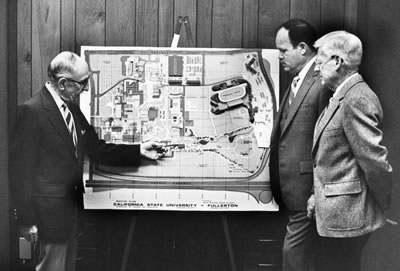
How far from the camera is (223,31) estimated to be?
4258mm

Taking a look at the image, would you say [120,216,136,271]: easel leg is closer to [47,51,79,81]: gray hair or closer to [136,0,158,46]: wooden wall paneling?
[47,51,79,81]: gray hair

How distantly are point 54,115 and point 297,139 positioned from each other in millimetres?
1469

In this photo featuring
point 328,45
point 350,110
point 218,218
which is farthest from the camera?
point 218,218

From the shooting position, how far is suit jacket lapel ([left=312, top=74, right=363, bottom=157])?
3881 millimetres

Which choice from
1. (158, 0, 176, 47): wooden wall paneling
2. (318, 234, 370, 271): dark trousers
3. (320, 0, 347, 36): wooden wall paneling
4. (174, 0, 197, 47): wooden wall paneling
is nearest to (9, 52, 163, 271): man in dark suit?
(158, 0, 176, 47): wooden wall paneling

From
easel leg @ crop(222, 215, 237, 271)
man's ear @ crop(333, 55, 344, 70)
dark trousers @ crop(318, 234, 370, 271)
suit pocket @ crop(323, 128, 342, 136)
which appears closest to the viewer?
suit pocket @ crop(323, 128, 342, 136)

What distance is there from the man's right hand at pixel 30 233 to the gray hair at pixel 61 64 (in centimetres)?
93

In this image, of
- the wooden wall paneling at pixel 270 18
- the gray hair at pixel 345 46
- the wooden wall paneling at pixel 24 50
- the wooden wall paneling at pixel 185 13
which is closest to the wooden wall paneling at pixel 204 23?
the wooden wall paneling at pixel 185 13

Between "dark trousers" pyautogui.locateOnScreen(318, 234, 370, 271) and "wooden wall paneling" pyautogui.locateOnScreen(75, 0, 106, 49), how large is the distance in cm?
182

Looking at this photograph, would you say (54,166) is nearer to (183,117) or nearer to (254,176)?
(183,117)

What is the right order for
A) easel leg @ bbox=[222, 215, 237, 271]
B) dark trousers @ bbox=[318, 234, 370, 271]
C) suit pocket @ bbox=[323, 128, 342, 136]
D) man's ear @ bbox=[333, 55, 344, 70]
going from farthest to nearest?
easel leg @ bbox=[222, 215, 237, 271], dark trousers @ bbox=[318, 234, 370, 271], man's ear @ bbox=[333, 55, 344, 70], suit pocket @ bbox=[323, 128, 342, 136]

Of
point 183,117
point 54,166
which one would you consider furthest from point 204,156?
point 54,166

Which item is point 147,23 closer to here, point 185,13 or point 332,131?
point 185,13

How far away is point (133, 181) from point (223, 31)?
1074 mm
